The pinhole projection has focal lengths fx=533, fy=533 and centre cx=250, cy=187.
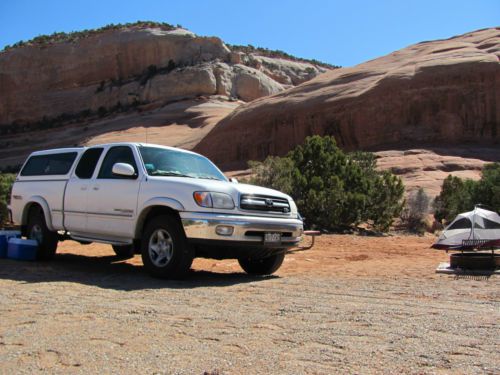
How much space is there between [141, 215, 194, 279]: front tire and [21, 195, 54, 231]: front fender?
2.48m

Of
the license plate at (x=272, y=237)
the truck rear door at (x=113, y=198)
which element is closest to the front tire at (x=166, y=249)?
the truck rear door at (x=113, y=198)

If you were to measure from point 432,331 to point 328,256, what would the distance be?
6.94 metres

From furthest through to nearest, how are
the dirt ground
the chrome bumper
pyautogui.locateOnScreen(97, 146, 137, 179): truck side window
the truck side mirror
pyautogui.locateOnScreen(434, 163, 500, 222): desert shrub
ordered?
1. pyautogui.locateOnScreen(434, 163, 500, 222): desert shrub
2. pyautogui.locateOnScreen(97, 146, 137, 179): truck side window
3. the truck side mirror
4. the chrome bumper
5. the dirt ground

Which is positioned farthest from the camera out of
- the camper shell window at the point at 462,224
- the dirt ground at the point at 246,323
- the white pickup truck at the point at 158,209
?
the camper shell window at the point at 462,224

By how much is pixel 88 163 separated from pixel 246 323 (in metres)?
5.07

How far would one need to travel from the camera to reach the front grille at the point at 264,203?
7.28 m

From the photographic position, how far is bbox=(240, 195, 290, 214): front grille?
287 inches

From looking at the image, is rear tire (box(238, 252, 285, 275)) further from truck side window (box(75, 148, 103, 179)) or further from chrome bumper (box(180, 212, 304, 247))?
truck side window (box(75, 148, 103, 179))

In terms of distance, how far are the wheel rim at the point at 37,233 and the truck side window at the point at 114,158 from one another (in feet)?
6.03

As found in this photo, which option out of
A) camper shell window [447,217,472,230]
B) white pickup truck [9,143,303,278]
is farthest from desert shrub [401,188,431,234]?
white pickup truck [9,143,303,278]

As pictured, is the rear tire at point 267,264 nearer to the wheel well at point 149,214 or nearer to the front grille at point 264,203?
the front grille at point 264,203

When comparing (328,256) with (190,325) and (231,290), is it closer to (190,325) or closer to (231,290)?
(231,290)

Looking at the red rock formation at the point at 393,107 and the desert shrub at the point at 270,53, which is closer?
the red rock formation at the point at 393,107

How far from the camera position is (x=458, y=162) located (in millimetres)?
32844
